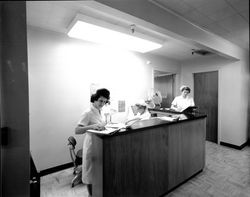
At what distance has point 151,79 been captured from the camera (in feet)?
5.49

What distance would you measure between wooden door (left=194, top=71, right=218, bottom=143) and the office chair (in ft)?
5.38

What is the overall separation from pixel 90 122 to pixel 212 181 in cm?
196

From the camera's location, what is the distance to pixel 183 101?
1.75 metres

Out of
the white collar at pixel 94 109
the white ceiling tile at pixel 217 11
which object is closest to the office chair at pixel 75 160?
the white collar at pixel 94 109

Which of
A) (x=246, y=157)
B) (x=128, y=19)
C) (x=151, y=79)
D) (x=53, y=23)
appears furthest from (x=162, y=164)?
(x=246, y=157)

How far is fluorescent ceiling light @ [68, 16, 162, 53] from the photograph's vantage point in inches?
42.3

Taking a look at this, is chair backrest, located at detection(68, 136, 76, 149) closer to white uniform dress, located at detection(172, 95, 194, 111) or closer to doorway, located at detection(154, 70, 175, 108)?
doorway, located at detection(154, 70, 175, 108)

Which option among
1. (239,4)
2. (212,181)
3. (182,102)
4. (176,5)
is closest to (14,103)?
(176,5)

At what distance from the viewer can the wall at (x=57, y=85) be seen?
735 mm

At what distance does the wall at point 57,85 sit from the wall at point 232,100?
1.46 metres

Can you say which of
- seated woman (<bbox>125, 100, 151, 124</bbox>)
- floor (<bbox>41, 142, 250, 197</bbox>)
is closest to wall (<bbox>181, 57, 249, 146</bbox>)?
floor (<bbox>41, 142, 250, 197</bbox>)

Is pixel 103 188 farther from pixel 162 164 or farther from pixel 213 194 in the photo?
pixel 213 194

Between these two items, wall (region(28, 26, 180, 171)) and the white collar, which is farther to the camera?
the white collar

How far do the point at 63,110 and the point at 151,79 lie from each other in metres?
1.11
